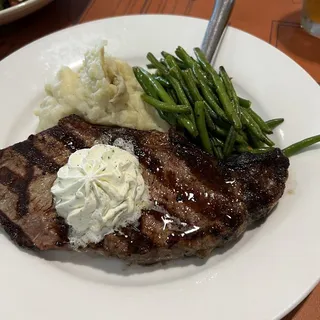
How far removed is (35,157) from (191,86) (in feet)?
4.11

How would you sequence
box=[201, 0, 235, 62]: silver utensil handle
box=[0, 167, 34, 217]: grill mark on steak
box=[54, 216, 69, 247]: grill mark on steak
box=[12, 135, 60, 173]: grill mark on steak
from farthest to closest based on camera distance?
box=[201, 0, 235, 62]: silver utensil handle, box=[12, 135, 60, 173]: grill mark on steak, box=[0, 167, 34, 217]: grill mark on steak, box=[54, 216, 69, 247]: grill mark on steak

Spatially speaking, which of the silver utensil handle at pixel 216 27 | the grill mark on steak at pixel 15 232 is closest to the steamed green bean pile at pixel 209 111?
the silver utensil handle at pixel 216 27

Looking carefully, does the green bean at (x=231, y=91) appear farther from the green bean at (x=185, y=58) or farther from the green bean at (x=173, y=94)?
Answer: the green bean at (x=173, y=94)

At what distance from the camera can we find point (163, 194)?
8.51 feet

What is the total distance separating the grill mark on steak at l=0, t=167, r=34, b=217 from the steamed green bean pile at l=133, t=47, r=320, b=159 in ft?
3.47

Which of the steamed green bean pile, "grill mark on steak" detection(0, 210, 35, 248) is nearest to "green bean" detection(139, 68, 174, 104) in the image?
the steamed green bean pile

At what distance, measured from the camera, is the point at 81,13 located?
4559 mm

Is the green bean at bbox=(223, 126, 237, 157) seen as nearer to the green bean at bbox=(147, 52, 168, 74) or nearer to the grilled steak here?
the grilled steak

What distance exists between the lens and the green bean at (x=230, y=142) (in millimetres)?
2941

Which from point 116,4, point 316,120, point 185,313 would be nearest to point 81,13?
point 116,4

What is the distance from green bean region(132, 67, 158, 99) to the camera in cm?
319

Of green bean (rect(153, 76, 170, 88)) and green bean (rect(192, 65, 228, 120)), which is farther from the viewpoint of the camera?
green bean (rect(153, 76, 170, 88))

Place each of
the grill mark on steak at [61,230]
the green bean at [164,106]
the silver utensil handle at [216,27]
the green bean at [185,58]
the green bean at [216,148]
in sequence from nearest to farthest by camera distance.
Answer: the grill mark on steak at [61,230]
the green bean at [164,106]
the green bean at [216,148]
the green bean at [185,58]
the silver utensil handle at [216,27]

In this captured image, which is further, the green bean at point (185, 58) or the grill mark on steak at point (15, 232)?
the green bean at point (185, 58)
